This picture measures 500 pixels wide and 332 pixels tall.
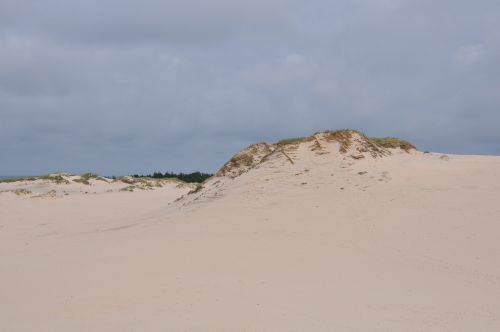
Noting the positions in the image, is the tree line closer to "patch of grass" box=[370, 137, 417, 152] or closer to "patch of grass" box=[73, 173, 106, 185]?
"patch of grass" box=[73, 173, 106, 185]

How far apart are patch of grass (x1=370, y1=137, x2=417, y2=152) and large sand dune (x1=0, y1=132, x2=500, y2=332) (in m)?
0.62

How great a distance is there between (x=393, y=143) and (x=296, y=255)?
28.4 feet

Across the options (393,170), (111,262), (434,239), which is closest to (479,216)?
(434,239)

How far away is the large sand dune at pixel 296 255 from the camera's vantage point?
219 inches

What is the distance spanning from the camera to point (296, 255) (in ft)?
25.5

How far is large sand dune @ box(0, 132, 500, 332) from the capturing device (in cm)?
557

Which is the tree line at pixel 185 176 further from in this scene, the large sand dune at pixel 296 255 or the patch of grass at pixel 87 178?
the large sand dune at pixel 296 255

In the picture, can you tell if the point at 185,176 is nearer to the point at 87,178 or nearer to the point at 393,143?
the point at 87,178

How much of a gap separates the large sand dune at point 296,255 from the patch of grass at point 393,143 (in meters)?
0.62

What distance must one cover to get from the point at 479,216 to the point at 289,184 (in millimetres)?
4544

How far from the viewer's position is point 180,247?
8617mm

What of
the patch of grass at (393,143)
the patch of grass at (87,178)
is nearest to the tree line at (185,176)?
the patch of grass at (87,178)

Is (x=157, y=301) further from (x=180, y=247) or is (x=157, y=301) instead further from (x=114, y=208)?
(x=114, y=208)

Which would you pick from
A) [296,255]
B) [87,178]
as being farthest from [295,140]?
[87,178]
